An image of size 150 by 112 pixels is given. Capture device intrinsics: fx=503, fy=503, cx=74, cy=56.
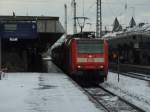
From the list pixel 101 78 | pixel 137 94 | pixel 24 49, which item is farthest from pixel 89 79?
pixel 24 49

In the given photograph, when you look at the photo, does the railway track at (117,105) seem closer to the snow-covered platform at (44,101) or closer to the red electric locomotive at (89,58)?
the snow-covered platform at (44,101)

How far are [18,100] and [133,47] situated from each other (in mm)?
40186

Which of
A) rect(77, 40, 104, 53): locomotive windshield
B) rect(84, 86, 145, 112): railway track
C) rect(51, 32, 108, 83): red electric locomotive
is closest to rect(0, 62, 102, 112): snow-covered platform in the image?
rect(84, 86, 145, 112): railway track

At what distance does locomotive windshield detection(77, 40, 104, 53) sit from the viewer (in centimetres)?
2966

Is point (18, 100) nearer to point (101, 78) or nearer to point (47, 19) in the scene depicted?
point (101, 78)

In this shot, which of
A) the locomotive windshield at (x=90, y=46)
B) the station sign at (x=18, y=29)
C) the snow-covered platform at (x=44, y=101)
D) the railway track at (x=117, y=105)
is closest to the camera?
the snow-covered platform at (x=44, y=101)

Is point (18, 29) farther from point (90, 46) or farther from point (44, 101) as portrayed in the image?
point (44, 101)

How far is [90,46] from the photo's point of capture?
1172 inches

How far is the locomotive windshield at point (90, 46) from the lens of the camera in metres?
29.7

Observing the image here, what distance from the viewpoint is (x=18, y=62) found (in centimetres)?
4831

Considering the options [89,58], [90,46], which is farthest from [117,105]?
[90,46]

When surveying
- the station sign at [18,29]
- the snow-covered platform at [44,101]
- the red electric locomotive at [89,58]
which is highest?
the station sign at [18,29]

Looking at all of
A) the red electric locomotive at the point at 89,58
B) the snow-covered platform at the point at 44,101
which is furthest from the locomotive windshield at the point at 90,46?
the snow-covered platform at the point at 44,101

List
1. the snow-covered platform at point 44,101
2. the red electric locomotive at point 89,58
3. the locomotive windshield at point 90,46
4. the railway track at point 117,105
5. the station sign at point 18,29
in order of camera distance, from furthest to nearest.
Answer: the station sign at point 18,29 → the locomotive windshield at point 90,46 → the red electric locomotive at point 89,58 → the railway track at point 117,105 → the snow-covered platform at point 44,101
